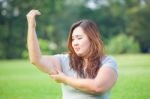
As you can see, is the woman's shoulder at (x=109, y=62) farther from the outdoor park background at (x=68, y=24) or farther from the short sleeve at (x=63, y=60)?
the outdoor park background at (x=68, y=24)

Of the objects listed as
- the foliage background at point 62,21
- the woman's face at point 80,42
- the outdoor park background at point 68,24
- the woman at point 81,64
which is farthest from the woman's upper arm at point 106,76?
the foliage background at point 62,21

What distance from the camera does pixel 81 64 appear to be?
220 centimetres

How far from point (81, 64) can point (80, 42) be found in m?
0.11

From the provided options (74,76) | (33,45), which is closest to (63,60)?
(74,76)

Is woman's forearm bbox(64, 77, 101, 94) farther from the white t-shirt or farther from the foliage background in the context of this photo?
the foliage background

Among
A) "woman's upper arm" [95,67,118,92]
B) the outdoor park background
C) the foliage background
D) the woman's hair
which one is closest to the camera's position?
"woman's upper arm" [95,67,118,92]

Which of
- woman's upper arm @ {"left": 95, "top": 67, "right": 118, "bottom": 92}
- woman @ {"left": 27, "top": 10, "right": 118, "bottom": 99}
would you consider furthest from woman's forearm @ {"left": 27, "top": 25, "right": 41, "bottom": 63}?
woman's upper arm @ {"left": 95, "top": 67, "right": 118, "bottom": 92}

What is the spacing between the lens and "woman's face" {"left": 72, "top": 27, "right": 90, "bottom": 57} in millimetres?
2141

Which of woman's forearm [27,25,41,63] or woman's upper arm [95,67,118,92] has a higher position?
woman's forearm [27,25,41,63]

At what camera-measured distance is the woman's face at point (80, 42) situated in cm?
214

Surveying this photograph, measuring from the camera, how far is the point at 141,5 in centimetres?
2078

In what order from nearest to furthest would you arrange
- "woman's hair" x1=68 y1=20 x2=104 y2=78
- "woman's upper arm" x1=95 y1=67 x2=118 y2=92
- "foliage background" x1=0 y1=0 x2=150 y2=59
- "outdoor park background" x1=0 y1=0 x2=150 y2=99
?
"woman's upper arm" x1=95 y1=67 x2=118 y2=92 → "woman's hair" x1=68 y1=20 x2=104 y2=78 → "outdoor park background" x1=0 y1=0 x2=150 y2=99 → "foliage background" x1=0 y1=0 x2=150 y2=59

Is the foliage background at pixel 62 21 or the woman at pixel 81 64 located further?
the foliage background at pixel 62 21

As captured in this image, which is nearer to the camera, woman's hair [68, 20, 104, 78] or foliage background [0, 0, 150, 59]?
woman's hair [68, 20, 104, 78]
